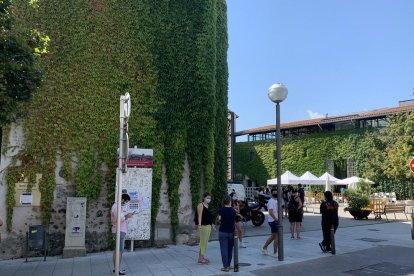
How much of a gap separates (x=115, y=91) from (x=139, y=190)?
330cm

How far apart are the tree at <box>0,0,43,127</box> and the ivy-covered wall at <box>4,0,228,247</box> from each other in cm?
367

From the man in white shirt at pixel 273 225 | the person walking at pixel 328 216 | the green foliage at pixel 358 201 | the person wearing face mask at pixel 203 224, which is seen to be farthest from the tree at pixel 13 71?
the green foliage at pixel 358 201

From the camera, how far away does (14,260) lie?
10.8 metres

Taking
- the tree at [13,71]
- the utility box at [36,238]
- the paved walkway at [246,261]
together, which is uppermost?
the tree at [13,71]

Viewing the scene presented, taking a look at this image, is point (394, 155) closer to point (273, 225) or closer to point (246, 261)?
point (273, 225)

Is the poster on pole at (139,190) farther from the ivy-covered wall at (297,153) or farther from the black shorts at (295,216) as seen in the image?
the ivy-covered wall at (297,153)

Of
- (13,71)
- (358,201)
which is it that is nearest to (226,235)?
(13,71)

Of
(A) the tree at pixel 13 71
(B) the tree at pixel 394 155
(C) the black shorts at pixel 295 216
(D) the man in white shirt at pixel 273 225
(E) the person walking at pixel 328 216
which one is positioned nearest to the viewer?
(A) the tree at pixel 13 71

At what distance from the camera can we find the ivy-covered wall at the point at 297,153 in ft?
128

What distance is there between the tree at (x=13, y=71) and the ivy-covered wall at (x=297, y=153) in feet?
114

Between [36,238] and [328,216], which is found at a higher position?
[328,216]

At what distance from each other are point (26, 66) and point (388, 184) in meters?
32.9

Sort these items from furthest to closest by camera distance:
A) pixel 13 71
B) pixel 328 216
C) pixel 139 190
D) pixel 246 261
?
1. pixel 139 190
2. pixel 328 216
3. pixel 246 261
4. pixel 13 71

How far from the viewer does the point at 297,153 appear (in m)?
42.5
